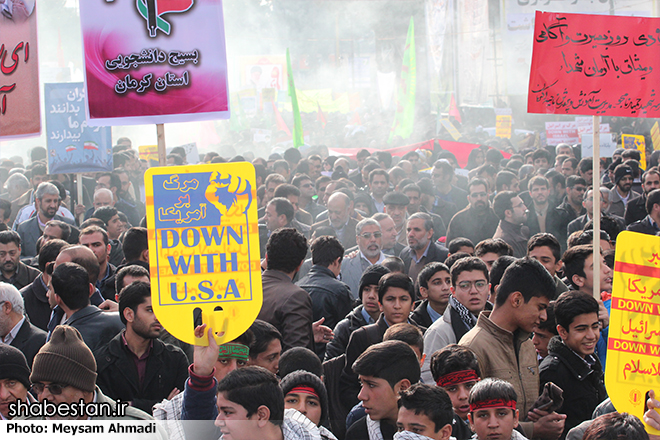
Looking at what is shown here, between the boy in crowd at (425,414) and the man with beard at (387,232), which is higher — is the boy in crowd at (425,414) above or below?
below

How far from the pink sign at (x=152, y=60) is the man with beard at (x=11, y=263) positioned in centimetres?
200

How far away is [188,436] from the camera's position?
2568 millimetres

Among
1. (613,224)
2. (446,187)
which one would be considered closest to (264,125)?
(446,187)

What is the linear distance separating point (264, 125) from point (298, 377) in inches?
1007

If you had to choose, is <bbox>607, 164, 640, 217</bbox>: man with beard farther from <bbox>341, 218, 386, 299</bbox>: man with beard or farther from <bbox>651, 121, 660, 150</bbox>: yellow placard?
<bbox>651, 121, 660, 150</bbox>: yellow placard

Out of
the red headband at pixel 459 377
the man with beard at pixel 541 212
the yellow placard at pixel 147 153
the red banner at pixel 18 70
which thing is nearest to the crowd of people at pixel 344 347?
the red headband at pixel 459 377

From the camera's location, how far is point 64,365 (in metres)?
2.73

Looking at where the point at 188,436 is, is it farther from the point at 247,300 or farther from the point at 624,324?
the point at 624,324

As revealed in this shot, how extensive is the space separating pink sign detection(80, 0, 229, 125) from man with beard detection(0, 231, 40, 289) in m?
2.00

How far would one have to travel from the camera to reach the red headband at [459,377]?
302 cm

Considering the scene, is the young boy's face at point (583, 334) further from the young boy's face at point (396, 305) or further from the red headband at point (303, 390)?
the red headband at point (303, 390)

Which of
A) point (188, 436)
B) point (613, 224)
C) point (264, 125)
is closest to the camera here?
point (188, 436)

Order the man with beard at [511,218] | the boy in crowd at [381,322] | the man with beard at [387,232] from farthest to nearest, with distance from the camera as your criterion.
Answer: the man with beard at [511,218], the man with beard at [387,232], the boy in crowd at [381,322]

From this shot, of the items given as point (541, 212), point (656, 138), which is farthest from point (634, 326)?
point (656, 138)
